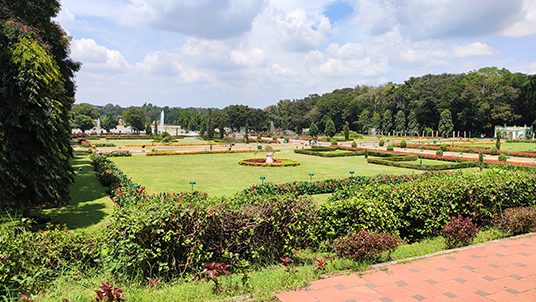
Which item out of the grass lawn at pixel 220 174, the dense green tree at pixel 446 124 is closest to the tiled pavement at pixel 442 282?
the grass lawn at pixel 220 174

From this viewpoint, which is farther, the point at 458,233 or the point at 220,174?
the point at 220,174

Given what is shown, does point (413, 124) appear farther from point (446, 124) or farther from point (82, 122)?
point (82, 122)

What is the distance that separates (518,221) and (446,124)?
54.0 metres

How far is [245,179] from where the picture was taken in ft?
51.6

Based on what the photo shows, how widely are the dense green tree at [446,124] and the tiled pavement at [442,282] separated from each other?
54932mm

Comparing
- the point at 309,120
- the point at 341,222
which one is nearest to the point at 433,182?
the point at 341,222

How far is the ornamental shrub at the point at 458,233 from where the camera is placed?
5.66m

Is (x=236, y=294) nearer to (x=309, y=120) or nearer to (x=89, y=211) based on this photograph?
(x=89, y=211)

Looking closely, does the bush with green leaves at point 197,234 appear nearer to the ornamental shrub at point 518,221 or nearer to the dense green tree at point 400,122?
the ornamental shrub at point 518,221

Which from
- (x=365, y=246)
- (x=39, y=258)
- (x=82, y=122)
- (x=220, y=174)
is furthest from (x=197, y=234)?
(x=82, y=122)

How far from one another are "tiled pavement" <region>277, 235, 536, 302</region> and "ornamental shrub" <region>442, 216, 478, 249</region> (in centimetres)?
23

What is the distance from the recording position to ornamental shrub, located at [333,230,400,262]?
4.87 m

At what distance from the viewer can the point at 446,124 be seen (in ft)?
181

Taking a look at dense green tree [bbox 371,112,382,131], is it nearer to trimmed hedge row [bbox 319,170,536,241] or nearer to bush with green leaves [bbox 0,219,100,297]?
trimmed hedge row [bbox 319,170,536,241]
